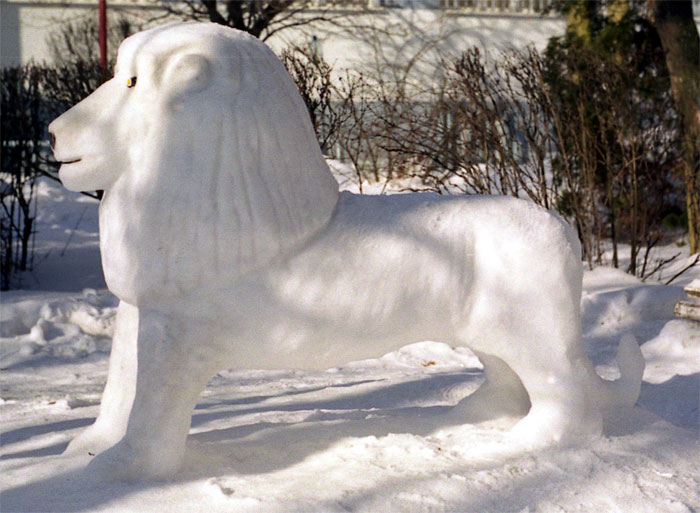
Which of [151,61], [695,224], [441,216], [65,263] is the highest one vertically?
[151,61]

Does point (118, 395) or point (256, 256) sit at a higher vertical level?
point (256, 256)

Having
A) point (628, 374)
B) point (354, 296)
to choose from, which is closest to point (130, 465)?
point (354, 296)

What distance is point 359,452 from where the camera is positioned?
8.03 ft

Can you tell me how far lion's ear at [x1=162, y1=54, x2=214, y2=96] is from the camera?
217cm

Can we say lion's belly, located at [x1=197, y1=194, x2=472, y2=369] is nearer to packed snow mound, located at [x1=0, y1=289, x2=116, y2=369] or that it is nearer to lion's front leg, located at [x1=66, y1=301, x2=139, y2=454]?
lion's front leg, located at [x1=66, y1=301, x2=139, y2=454]

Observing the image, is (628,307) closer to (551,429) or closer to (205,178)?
(551,429)

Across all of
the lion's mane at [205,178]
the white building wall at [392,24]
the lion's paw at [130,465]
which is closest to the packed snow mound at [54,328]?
the lion's paw at [130,465]

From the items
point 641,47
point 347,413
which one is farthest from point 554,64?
point 347,413

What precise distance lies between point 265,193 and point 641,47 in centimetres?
903

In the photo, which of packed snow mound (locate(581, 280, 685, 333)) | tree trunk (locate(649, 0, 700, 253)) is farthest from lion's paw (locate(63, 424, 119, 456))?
tree trunk (locate(649, 0, 700, 253))

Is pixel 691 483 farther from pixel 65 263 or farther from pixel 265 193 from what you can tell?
pixel 65 263

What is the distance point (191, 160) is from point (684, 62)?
745 centimetres

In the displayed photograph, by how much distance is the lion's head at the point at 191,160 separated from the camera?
2.17 meters

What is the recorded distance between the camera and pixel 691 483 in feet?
7.79
